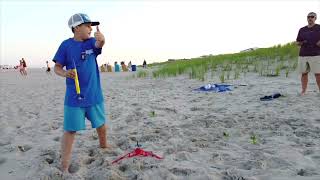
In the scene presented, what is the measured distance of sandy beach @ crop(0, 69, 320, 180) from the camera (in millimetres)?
3258

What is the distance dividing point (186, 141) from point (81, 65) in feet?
5.23

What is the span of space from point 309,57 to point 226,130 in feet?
11.2

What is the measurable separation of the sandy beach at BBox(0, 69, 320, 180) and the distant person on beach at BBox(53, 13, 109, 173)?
0.41 metres

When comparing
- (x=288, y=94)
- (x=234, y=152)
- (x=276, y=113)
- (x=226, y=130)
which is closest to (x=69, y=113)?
(x=234, y=152)

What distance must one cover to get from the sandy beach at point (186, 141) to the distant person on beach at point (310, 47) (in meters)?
0.54

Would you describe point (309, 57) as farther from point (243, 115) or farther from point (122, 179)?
point (122, 179)

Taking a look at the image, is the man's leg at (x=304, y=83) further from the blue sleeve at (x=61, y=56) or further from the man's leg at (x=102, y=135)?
the blue sleeve at (x=61, y=56)

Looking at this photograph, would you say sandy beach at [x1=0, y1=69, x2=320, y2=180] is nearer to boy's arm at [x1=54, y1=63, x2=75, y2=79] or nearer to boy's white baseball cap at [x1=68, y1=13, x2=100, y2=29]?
boy's arm at [x1=54, y1=63, x2=75, y2=79]

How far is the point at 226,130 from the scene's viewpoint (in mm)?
4715

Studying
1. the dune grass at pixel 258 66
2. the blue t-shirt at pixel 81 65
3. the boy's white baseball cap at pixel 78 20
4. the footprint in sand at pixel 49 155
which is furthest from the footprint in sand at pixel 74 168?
the dune grass at pixel 258 66

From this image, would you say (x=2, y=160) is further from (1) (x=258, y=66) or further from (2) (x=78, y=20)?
(1) (x=258, y=66)

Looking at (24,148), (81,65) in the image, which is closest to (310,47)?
(81,65)

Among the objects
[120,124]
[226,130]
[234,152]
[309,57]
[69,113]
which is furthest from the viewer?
[309,57]

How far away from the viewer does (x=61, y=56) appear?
137 inches
